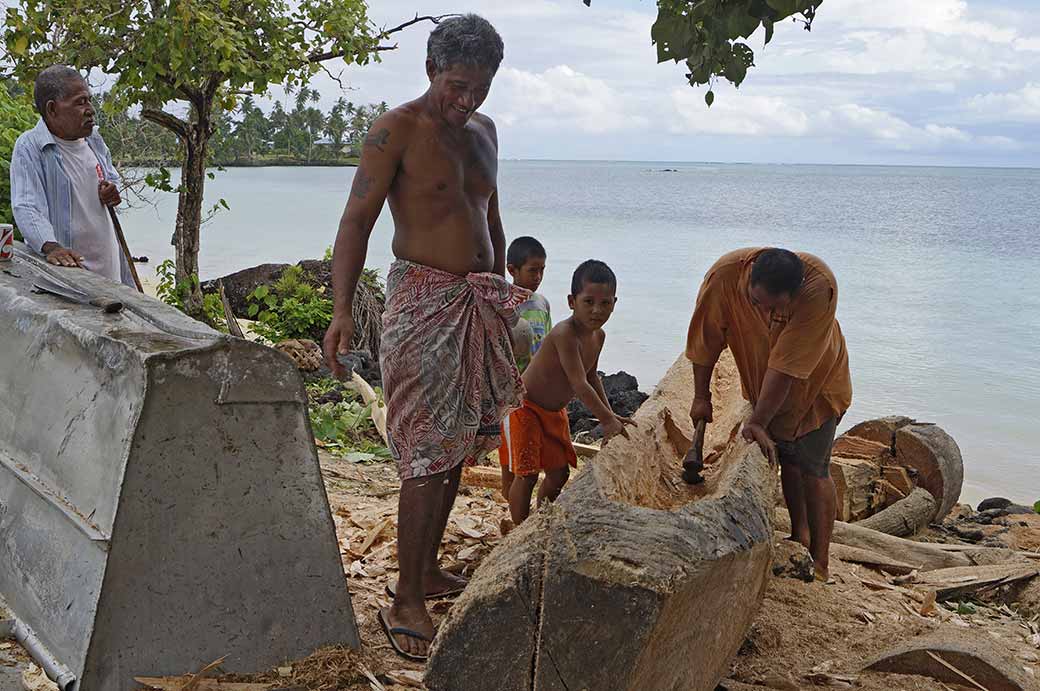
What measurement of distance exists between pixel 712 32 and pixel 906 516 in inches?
154

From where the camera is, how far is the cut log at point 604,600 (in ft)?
7.73

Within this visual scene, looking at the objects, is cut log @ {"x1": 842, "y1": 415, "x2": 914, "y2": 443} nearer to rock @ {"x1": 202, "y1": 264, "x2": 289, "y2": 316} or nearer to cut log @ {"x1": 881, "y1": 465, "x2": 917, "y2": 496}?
cut log @ {"x1": 881, "y1": 465, "x2": 917, "y2": 496}

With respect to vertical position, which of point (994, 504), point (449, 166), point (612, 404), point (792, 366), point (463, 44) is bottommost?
point (994, 504)

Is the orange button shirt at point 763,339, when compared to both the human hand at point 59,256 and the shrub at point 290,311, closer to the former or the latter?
the human hand at point 59,256

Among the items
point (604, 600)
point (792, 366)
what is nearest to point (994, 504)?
Result: point (792, 366)

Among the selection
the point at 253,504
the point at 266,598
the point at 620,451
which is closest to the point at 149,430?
the point at 253,504

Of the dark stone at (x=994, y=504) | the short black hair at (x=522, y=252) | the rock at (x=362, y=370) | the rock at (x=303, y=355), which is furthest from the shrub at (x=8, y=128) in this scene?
the dark stone at (x=994, y=504)

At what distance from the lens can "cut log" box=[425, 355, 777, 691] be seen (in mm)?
2355

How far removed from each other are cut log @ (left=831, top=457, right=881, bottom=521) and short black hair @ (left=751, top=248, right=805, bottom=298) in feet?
7.13

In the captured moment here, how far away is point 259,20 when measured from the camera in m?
8.29

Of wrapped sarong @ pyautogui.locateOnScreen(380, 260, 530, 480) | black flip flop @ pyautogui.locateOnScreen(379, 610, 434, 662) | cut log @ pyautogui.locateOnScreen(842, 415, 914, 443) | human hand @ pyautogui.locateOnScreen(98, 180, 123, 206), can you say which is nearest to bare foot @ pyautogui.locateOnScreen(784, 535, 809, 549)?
cut log @ pyautogui.locateOnScreen(842, 415, 914, 443)

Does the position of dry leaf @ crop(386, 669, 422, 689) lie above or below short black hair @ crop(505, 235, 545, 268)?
below

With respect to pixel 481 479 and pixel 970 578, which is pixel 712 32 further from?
pixel 481 479

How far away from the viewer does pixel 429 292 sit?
3.38 m
